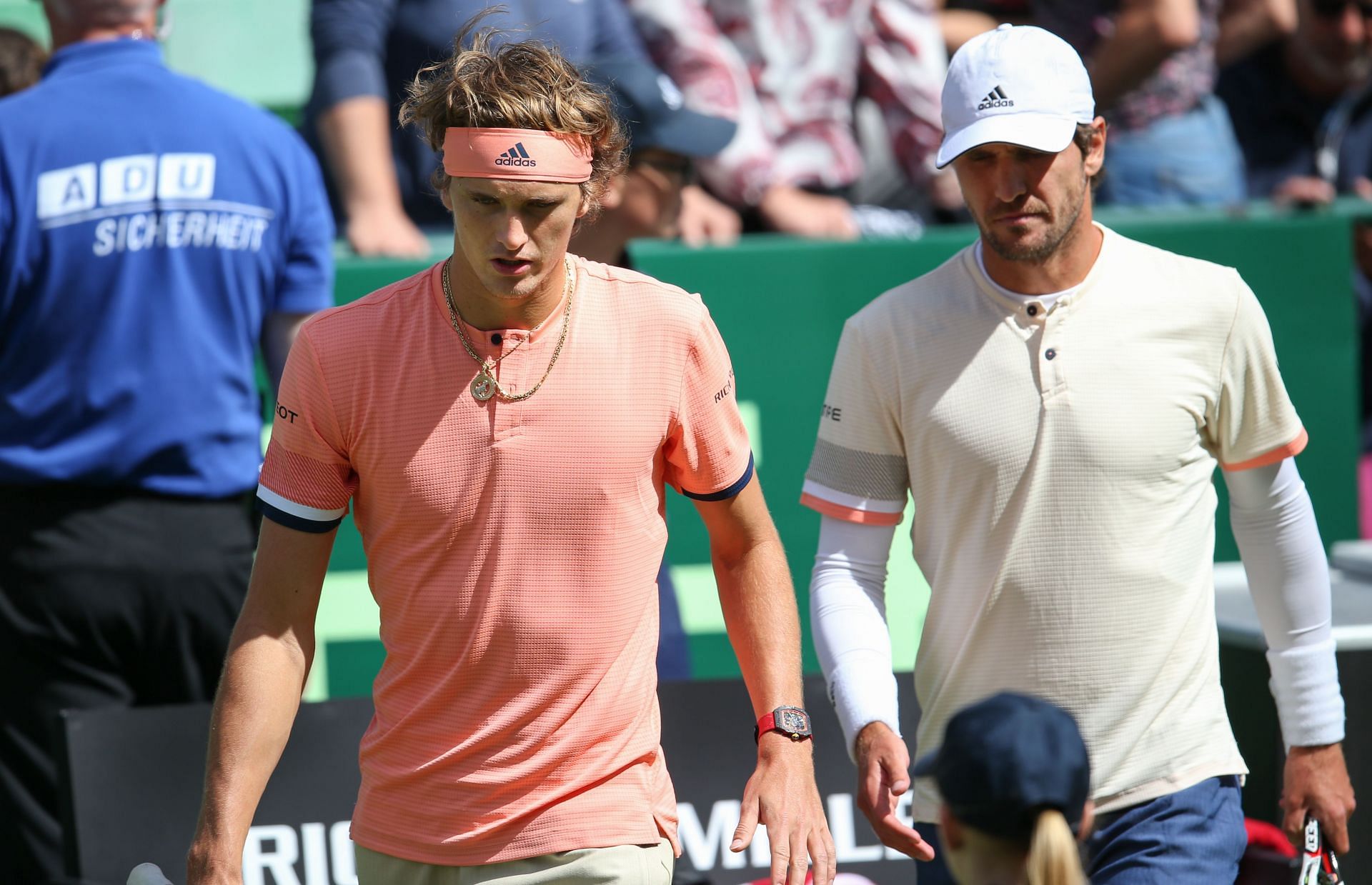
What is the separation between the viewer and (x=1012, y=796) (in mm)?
2018

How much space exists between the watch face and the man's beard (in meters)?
0.92

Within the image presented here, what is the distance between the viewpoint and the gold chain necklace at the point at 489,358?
2811 mm

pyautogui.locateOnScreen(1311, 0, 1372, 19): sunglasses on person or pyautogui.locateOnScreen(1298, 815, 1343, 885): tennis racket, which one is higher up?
pyautogui.locateOnScreen(1311, 0, 1372, 19): sunglasses on person

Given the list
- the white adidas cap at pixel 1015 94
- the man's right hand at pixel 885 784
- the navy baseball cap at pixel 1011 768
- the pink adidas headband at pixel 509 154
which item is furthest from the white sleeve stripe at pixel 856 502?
the navy baseball cap at pixel 1011 768

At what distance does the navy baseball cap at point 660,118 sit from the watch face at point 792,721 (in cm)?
199

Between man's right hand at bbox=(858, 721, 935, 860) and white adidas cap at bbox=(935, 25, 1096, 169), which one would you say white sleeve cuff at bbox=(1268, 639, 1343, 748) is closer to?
man's right hand at bbox=(858, 721, 935, 860)

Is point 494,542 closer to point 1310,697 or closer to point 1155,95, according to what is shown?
point 1310,697

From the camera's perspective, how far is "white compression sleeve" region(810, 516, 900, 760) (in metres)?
3.14

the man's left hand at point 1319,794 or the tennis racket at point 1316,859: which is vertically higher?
the man's left hand at point 1319,794

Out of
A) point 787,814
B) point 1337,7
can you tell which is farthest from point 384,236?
point 1337,7

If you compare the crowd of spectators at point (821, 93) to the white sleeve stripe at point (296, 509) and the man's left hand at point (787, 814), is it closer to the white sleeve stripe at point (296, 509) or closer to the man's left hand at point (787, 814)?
the white sleeve stripe at point (296, 509)

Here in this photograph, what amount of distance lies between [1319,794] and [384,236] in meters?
→ 3.23

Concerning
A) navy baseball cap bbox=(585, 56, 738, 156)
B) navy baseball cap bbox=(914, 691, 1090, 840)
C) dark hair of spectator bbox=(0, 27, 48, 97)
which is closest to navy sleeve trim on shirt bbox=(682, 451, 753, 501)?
navy baseball cap bbox=(914, 691, 1090, 840)

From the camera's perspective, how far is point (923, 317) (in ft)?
10.8
